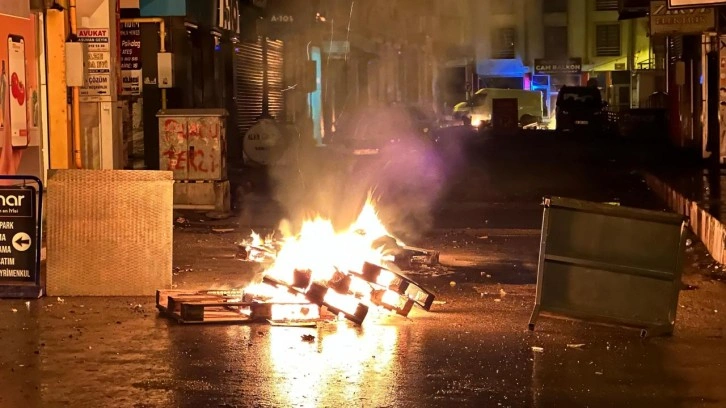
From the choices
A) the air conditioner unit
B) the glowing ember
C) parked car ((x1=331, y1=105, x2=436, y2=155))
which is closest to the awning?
parked car ((x1=331, y1=105, x2=436, y2=155))

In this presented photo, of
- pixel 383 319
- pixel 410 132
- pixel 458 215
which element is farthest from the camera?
pixel 410 132

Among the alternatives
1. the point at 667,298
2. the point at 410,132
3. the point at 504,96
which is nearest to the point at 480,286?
the point at 667,298

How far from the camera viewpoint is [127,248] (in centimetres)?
919

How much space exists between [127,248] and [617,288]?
4071 mm

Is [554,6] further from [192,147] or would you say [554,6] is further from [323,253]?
[323,253]

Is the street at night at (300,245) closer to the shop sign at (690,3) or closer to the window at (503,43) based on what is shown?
the shop sign at (690,3)

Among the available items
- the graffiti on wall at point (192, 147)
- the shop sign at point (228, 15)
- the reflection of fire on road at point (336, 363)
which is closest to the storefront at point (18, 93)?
the graffiti on wall at point (192, 147)

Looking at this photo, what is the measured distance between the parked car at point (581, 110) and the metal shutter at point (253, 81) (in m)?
13.5

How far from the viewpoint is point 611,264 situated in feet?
25.8

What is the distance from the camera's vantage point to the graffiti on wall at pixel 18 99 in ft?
40.5

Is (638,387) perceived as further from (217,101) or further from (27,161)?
(217,101)

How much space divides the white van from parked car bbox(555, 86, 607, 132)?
15.6ft

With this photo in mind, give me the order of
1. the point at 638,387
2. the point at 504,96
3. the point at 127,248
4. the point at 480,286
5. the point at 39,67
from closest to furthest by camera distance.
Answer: the point at 638,387 < the point at 127,248 < the point at 480,286 < the point at 39,67 < the point at 504,96

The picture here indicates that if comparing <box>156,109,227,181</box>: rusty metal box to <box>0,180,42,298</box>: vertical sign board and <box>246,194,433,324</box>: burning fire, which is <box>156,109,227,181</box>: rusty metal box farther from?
<box>0,180,42,298</box>: vertical sign board
